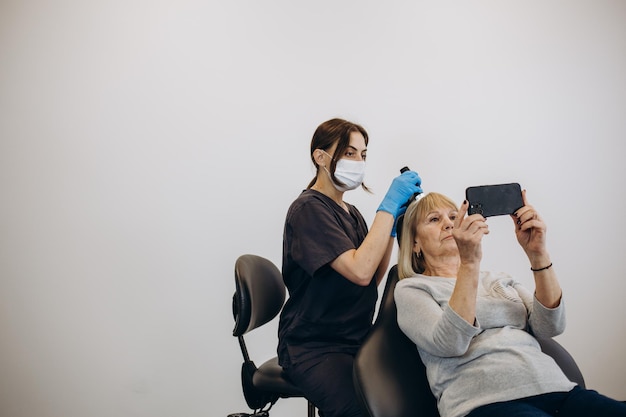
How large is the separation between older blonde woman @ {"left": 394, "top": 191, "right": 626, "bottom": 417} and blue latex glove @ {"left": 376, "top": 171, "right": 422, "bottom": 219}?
129 mm

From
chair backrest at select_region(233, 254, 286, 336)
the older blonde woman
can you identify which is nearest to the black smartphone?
the older blonde woman

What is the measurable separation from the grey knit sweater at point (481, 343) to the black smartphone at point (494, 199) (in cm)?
22

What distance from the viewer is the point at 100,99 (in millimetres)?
1844

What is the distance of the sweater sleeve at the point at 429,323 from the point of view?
0.86 m

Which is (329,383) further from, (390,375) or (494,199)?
(494,199)

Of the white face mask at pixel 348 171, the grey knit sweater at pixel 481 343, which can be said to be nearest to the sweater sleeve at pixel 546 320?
the grey knit sweater at pixel 481 343

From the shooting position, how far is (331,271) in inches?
45.8

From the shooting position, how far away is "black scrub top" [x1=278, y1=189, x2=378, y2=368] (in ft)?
3.66

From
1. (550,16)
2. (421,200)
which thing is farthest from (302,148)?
(550,16)

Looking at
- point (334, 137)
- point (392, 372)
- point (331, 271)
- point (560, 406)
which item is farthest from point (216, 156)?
point (560, 406)

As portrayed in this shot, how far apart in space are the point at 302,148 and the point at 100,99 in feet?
2.98

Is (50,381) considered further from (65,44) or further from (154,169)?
(65,44)

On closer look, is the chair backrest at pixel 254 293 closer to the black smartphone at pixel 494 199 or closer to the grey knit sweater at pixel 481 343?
the grey knit sweater at pixel 481 343

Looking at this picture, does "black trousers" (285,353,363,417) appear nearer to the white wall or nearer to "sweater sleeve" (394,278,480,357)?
"sweater sleeve" (394,278,480,357)
